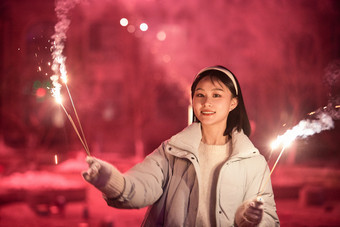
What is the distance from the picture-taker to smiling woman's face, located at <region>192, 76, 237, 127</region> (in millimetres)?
2555

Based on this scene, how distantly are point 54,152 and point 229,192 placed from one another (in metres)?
14.7

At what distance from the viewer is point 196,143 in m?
2.48

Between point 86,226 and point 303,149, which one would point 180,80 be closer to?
point 303,149

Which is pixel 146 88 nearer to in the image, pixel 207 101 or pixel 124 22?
pixel 124 22

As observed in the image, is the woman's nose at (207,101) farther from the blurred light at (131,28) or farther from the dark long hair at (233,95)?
the blurred light at (131,28)

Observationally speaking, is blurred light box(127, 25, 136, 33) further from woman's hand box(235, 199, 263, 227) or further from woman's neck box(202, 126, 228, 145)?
woman's hand box(235, 199, 263, 227)

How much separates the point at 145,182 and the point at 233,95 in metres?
0.92

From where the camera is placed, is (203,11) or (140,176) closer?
(140,176)

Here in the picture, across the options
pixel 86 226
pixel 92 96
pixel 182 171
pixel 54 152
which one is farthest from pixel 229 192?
pixel 92 96

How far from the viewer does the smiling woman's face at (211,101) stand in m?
2.55

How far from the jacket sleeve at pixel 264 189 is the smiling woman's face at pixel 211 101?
41cm

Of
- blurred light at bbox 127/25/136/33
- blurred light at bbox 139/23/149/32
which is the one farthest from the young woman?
blurred light at bbox 127/25/136/33

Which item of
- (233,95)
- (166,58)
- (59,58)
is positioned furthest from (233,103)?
(166,58)

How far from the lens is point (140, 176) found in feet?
7.65
